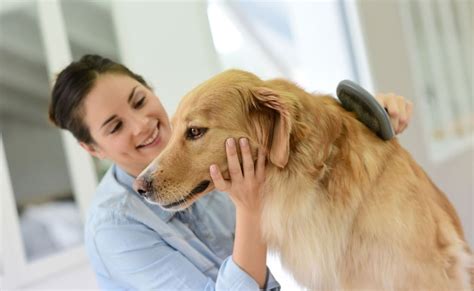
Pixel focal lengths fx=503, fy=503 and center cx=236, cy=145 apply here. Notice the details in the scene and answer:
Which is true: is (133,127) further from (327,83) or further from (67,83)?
(327,83)

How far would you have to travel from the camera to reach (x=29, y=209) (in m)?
2.14

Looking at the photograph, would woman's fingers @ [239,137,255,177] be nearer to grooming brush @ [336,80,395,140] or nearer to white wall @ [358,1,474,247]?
grooming brush @ [336,80,395,140]

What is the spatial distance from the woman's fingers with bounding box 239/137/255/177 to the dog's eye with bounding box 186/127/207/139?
0.31 feet

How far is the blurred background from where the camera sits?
2.05 metres

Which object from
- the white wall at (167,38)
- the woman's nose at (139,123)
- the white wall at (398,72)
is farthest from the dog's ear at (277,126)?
the white wall at (398,72)

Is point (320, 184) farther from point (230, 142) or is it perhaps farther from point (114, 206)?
point (114, 206)

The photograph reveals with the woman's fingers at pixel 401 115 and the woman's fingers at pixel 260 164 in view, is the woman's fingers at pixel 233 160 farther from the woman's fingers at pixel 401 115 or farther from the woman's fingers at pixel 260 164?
the woman's fingers at pixel 401 115

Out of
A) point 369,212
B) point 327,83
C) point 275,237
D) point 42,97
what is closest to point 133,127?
point 275,237

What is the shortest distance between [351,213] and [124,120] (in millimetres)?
678

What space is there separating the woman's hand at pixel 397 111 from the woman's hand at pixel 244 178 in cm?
42

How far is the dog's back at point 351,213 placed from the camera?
1172 millimetres

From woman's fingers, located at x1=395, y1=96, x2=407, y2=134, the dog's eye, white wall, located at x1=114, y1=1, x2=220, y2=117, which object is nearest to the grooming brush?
woman's fingers, located at x1=395, y1=96, x2=407, y2=134

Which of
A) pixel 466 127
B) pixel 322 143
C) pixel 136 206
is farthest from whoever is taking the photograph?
pixel 466 127

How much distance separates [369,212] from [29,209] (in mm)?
1535
